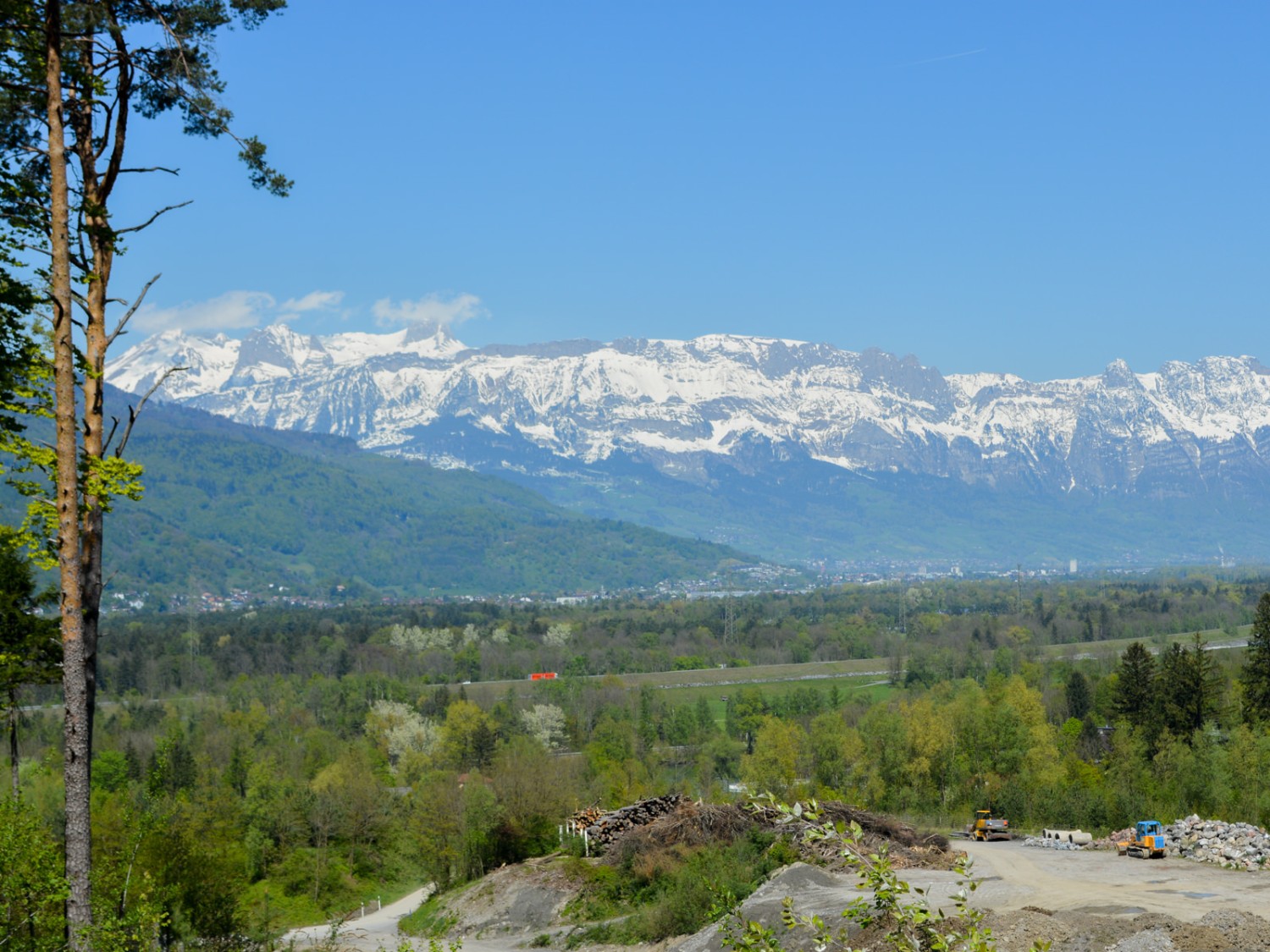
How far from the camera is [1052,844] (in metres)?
50.8

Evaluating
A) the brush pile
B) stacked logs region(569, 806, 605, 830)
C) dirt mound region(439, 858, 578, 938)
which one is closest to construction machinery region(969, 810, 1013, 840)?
the brush pile

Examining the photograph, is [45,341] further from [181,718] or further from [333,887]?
[181,718]

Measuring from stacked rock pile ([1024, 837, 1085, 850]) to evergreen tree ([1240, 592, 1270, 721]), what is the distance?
26729mm

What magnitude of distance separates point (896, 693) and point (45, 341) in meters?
140

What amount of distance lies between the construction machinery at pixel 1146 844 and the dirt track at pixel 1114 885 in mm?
446

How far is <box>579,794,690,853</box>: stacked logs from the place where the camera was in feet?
177

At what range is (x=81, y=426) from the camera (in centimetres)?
1966

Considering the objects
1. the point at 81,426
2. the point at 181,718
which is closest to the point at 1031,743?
the point at 81,426

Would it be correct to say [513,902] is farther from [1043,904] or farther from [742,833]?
[1043,904]

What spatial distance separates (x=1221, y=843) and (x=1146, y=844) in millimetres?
2432

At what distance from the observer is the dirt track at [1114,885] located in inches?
1291

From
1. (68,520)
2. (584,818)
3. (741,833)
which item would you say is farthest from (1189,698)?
(68,520)

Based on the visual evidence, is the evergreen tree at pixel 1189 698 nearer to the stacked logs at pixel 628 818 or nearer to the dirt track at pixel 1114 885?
the dirt track at pixel 1114 885

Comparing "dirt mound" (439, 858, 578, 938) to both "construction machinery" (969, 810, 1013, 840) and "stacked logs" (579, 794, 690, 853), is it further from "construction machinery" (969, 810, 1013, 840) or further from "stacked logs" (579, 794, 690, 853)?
"construction machinery" (969, 810, 1013, 840)
